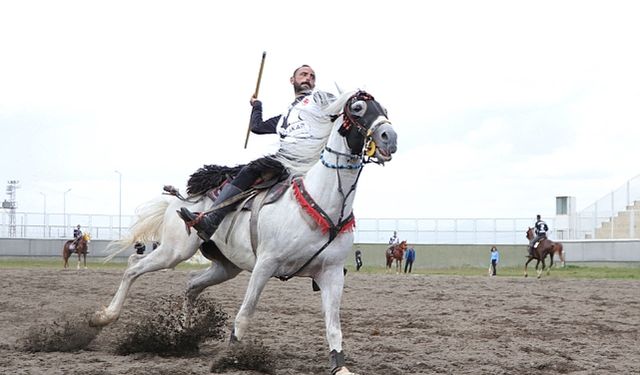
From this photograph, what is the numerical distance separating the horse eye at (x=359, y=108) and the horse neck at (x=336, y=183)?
301 millimetres

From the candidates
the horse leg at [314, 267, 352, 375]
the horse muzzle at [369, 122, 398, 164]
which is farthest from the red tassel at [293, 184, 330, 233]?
the horse muzzle at [369, 122, 398, 164]

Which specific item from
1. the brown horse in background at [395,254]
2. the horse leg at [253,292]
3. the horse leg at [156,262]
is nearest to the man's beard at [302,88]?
the horse leg at [253,292]

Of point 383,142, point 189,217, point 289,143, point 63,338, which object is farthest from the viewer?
point 63,338

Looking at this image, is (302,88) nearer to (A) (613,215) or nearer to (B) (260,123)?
(B) (260,123)

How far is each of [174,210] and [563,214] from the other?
52.0 metres

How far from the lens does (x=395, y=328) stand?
12.8m

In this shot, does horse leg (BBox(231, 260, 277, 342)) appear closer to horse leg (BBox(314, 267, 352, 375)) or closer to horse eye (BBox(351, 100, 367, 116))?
horse leg (BBox(314, 267, 352, 375))

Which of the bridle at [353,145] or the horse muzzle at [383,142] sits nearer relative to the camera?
the horse muzzle at [383,142]

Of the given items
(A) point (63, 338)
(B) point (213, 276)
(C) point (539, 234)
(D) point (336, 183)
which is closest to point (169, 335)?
(B) point (213, 276)

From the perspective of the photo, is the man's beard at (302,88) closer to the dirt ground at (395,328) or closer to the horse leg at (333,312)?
the horse leg at (333,312)

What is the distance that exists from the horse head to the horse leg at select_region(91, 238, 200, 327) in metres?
2.71

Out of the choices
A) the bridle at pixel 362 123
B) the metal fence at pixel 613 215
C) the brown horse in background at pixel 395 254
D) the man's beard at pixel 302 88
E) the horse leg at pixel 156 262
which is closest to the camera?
the bridle at pixel 362 123

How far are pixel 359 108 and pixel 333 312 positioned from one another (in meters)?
1.85

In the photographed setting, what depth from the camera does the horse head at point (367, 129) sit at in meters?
7.46
